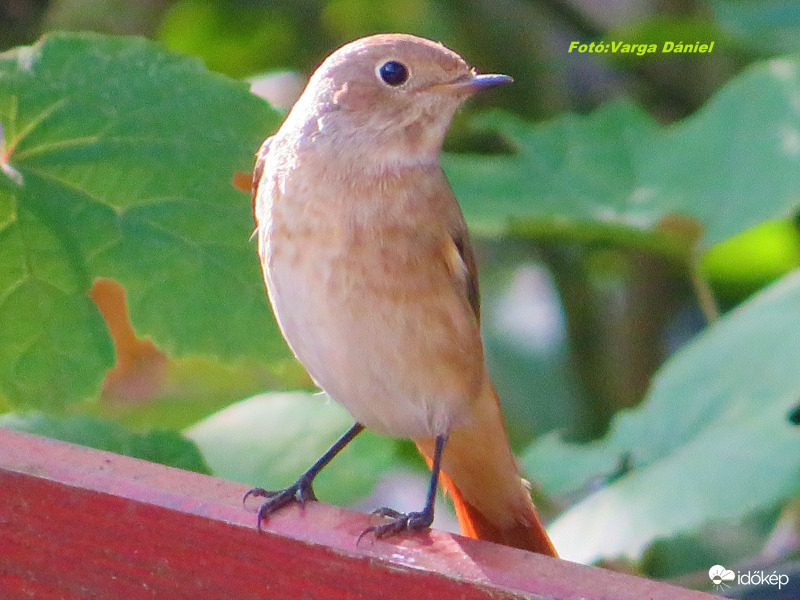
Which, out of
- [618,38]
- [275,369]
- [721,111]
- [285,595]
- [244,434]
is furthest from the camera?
[618,38]

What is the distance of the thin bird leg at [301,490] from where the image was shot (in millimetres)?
1621

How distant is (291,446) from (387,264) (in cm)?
58

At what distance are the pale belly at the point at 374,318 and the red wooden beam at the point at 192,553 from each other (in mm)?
461

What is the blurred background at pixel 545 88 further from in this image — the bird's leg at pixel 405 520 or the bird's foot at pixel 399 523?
the bird's foot at pixel 399 523

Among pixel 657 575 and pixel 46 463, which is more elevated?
pixel 46 463

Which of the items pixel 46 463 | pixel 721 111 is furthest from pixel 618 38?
pixel 46 463

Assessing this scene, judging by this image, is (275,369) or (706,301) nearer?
(275,369)

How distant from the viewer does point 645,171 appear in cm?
309

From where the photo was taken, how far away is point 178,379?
268 centimetres

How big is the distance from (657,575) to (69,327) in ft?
5.66

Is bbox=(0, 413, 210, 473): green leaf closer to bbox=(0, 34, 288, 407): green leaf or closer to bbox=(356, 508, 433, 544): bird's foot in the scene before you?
bbox=(0, 34, 288, 407): green leaf

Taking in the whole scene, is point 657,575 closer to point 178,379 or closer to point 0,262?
point 178,379

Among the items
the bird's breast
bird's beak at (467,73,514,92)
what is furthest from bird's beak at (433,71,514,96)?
the bird's breast

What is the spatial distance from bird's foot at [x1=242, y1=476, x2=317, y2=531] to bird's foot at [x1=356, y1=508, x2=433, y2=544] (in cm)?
13
